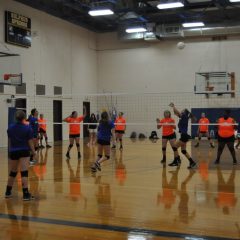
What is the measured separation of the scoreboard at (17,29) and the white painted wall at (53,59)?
9.8 inches

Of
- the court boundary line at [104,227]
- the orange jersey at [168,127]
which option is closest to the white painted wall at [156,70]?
the orange jersey at [168,127]

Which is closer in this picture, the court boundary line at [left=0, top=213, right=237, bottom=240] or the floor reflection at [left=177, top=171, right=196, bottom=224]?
the court boundary line at [left=0, top=213, right=237, bottom=240]

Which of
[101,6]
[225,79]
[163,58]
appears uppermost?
[101,6]

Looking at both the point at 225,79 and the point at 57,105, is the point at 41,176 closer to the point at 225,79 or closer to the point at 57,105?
the point at 57,105

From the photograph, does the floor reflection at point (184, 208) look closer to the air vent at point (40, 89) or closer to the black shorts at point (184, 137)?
the black shorts at point (184, 137)

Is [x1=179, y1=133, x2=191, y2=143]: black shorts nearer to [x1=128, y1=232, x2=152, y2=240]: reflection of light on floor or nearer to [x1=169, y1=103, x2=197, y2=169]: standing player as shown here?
[x1=169, y1=103, x2=197, y2=169]: standing player

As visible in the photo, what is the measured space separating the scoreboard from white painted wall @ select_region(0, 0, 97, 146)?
25 cm

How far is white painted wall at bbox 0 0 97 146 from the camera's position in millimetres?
20833

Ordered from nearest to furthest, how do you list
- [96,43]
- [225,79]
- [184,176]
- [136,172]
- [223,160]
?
[184,176] → [136,172] → [223,160] → [225,79] → [96,43]

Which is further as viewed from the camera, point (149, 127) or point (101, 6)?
point (149, 127)

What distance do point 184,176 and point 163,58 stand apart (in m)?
17.5

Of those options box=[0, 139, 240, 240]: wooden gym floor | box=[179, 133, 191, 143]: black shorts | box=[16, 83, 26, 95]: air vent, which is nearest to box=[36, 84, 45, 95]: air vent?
box=[16, 83, 26, 95]: air vent

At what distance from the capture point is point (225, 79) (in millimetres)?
22953

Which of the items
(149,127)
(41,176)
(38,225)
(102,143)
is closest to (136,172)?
(102,143)
